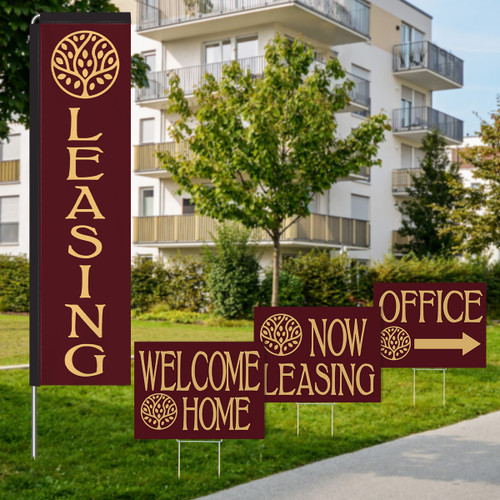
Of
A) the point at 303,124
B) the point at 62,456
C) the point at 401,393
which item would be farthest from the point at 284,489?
the point at 303,124

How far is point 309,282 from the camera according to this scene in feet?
82.1

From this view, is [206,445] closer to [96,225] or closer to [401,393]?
[96,225]

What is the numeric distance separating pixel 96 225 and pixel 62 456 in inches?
116

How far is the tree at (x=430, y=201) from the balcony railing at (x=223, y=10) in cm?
585

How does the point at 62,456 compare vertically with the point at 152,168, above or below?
below

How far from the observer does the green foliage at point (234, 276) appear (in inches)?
970

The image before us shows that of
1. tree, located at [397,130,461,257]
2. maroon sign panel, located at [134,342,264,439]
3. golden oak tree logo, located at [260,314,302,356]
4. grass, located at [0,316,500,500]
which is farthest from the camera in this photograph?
tree, located at [397,130,461,257]

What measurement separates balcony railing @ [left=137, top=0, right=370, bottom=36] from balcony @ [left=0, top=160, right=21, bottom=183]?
9.01 m

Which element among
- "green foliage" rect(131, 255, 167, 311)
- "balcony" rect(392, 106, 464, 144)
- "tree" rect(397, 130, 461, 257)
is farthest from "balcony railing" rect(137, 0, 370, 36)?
"green foliage" rect(131, 255, 167, 311)

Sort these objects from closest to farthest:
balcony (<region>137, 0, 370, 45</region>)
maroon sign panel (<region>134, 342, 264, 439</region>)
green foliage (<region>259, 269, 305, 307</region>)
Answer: maroon sign panel (<region>134, 342, 264, 439</region>), green foliage (<region>259, 269, 305, 307</region>), balcony (<region>137, 0, 370, 45</region>)

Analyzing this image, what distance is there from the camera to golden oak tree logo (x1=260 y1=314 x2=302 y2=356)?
7.20 metres

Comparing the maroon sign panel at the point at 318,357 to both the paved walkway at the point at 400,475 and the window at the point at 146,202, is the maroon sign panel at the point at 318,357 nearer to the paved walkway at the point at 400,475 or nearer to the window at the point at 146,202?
the paved walkway at the point at 400,475

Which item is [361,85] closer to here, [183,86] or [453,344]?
[183,86]

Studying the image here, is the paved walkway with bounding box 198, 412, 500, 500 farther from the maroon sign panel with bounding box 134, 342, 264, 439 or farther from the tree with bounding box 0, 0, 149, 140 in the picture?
the tree with bounding box 0, 0, 149, 140
